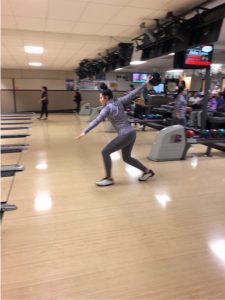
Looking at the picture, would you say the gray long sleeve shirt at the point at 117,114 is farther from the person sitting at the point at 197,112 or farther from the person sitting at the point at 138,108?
the person sitting at the point at 138,108

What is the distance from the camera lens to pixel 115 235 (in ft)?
8.41

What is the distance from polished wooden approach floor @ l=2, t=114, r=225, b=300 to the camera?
6.22ft

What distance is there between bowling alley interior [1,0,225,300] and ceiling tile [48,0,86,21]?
21mm

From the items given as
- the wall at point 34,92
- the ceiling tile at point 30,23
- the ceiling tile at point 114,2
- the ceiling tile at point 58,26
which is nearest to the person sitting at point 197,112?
the ceiling tile at point 58,26

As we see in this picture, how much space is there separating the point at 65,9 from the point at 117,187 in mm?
3481

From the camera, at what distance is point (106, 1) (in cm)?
454

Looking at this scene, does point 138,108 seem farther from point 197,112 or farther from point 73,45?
point 73,45

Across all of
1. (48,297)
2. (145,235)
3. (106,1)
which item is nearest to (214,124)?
(106,1)

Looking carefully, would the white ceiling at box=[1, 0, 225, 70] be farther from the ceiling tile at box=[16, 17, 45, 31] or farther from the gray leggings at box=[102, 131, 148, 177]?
the gray leggings at box=[102, 131, 148, 177]

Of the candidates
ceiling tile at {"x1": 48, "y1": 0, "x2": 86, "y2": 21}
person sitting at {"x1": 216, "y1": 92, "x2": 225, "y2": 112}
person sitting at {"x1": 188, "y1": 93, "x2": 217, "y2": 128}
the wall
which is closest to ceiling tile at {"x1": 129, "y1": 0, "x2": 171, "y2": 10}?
ceiling tile at {"x1": 48, "y1": 0, "x2": 86, "y2": 21}

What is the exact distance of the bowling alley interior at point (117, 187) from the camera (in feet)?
6.52

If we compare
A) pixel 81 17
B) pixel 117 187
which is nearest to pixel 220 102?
pixel 81 17

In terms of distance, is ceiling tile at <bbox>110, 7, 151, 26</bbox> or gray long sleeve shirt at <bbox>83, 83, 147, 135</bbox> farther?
ceiling tile at <bbox>110, 7, 151, 26</bbox>

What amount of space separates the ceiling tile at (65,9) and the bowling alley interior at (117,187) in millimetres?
21
